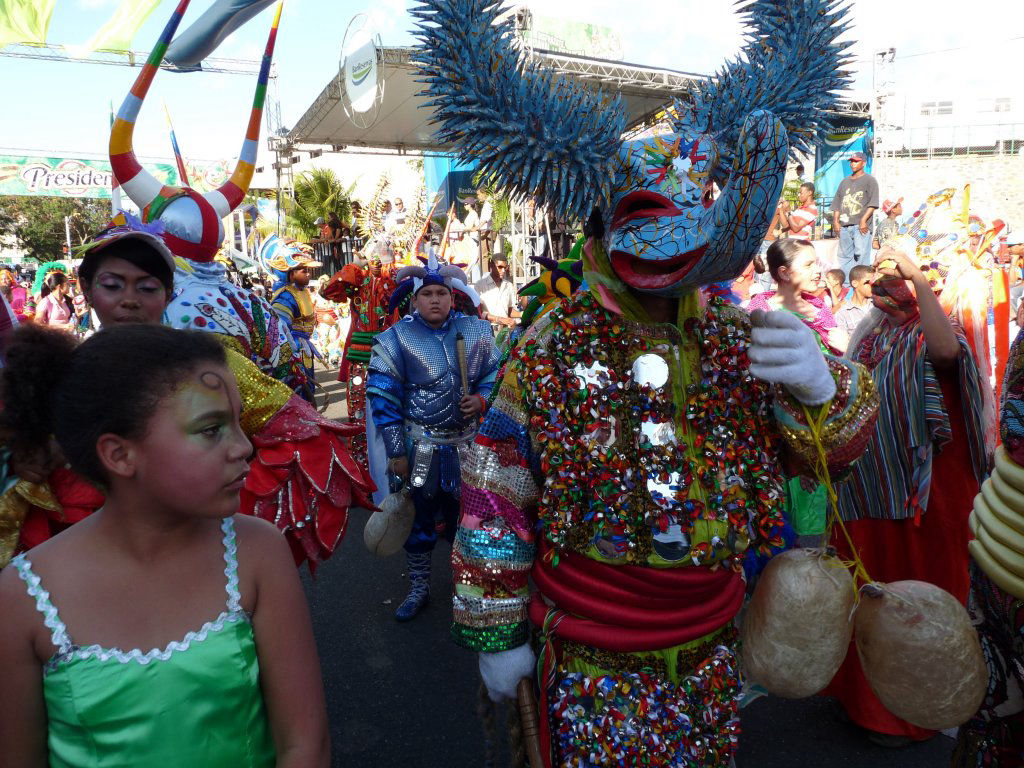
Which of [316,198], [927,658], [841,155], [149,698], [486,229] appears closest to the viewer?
[149,698]

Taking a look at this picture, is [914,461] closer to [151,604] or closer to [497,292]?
[151,604]

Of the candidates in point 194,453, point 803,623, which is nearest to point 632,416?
point 803,623

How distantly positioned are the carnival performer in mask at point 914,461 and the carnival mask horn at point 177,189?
2.75m

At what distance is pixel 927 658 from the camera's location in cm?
140

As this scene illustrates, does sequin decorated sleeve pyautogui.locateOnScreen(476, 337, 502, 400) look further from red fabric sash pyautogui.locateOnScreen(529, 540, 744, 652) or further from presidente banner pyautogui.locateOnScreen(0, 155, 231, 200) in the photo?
presidente banner pyautogui.locateOnScreen(0, 155, 231, 200)

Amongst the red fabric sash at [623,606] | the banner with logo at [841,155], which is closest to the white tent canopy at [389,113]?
the red fabric sash at [623,606]

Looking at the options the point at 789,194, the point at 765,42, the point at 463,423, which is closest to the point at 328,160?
the point at 789,194

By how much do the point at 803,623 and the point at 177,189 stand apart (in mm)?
2806

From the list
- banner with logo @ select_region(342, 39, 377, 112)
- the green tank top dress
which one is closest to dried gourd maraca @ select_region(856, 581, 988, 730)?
the green tank top dress

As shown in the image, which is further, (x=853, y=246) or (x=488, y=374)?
(x=853, y=246)

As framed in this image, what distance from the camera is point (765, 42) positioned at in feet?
5.66

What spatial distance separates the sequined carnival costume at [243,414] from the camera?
1849 mm

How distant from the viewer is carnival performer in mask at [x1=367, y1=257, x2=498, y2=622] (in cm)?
396

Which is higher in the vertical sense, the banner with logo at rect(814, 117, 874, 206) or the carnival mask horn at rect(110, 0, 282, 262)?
the banner with logo at rect(814, 117, 874, 206)
